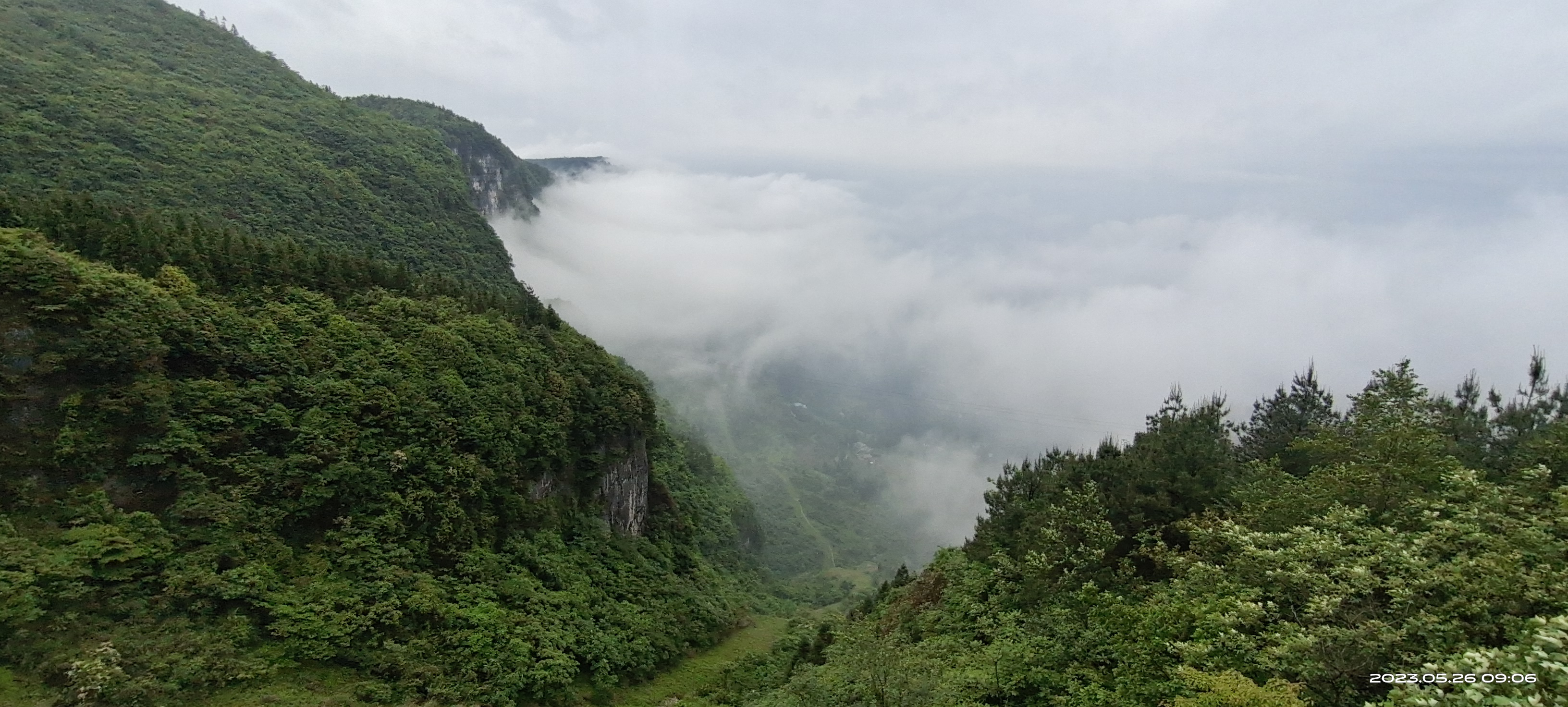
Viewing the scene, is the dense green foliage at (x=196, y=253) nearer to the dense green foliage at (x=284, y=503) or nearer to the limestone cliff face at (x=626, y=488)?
the dense green foliage at (x=284, y=503)

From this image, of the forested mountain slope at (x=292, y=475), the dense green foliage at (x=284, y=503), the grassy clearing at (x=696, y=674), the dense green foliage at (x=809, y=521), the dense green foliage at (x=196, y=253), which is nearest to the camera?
the dense green foliage at (x=284, y=503)

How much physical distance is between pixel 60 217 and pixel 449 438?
18504mm

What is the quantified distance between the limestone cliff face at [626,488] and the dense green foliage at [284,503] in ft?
13.4

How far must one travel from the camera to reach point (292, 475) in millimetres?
27219

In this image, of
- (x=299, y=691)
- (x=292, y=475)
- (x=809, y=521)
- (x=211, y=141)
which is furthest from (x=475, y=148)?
(x=299, y=691)

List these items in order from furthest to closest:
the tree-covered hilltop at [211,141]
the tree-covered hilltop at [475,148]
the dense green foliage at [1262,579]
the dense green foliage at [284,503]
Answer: the tree-covered hilltop at [475,148]
the tree-covered hilltop at [211,141]
the dense green foliage at [284,503]
the dense green foliage at [1262,579]

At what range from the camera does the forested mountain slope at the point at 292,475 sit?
2145 cm

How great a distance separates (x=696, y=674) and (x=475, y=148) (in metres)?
144

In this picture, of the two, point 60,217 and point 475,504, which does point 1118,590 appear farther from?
point 60,217

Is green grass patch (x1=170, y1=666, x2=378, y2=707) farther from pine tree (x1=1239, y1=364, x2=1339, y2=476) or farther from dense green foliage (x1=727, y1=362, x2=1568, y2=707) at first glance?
pine tree (x1=1239, y1=364, x2=1339, y2=476)

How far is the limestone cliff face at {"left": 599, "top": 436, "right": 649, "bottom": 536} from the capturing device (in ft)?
145

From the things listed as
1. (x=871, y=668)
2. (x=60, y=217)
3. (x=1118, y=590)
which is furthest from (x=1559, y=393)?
(x=60, y=217)

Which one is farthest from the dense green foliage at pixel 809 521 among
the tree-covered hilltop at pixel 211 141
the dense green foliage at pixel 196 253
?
the tree-covered hilltop at pixel 211 141

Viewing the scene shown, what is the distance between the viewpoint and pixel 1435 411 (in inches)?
901
